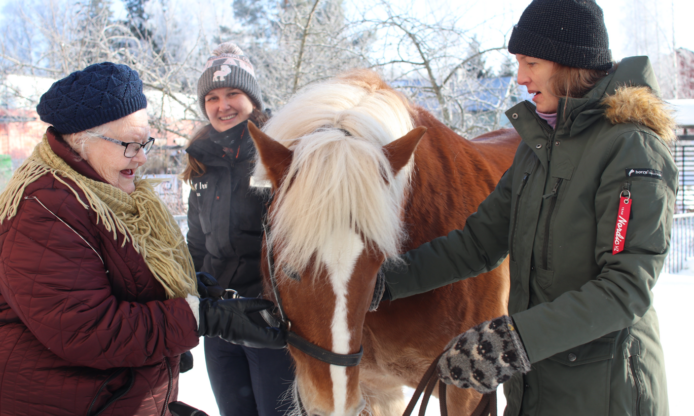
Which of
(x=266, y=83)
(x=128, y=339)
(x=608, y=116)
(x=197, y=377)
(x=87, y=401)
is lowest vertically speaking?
(x=197, y=377)

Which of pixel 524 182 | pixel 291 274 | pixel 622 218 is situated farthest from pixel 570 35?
A: pixel 291 274

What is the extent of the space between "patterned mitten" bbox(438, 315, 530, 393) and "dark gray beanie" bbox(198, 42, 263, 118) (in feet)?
5.61

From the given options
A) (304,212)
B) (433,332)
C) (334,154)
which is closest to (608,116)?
(334,154)

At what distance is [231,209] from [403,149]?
96cm

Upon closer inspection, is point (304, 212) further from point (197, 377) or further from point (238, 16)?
point (238, 16)

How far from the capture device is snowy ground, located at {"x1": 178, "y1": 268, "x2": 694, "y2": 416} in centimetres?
327

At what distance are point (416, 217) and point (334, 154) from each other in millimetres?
591

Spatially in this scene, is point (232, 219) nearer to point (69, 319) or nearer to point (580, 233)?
point (69, 319)

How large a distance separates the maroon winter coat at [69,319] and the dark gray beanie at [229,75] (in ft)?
3.59

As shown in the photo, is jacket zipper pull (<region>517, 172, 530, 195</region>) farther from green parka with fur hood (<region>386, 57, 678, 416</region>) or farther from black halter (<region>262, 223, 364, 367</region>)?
black halter (<region>262, 223, 364, 367</region>)

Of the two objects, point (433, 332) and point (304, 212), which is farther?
point (433, 332)

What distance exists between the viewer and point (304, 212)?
4.49ft

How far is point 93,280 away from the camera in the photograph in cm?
129

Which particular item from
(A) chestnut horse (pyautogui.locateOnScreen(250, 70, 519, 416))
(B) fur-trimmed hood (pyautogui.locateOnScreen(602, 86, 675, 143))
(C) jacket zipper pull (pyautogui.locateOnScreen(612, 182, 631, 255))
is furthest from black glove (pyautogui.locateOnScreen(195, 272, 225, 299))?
(B) fur-trimmed hood (pyautogui.locateOnScreen(602, 86, 675, 143))
